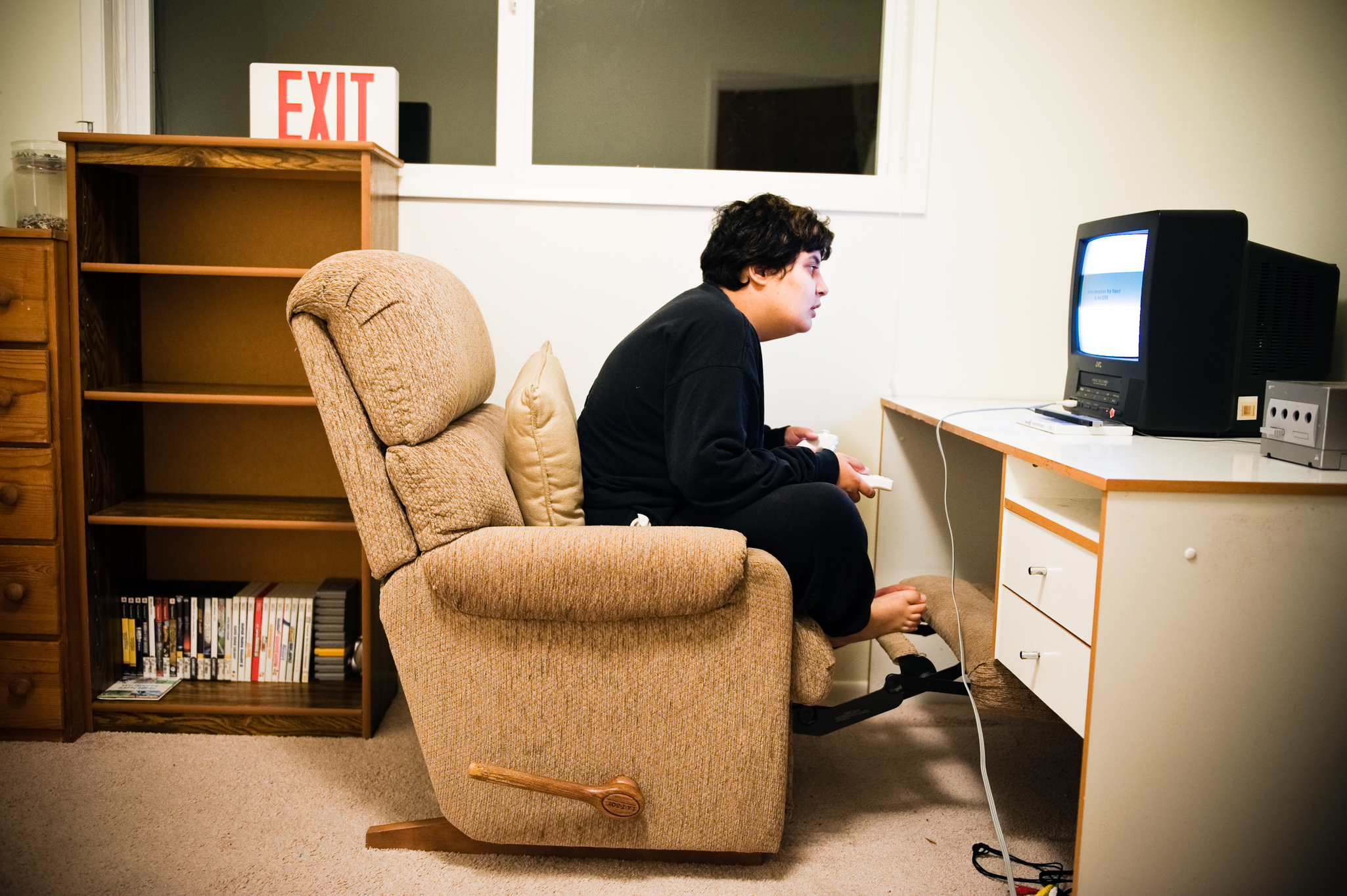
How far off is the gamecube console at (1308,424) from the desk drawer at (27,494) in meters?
2.23

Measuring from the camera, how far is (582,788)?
4.71 feet

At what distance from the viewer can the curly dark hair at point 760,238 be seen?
1.74m

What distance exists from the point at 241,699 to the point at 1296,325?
2240 millimetres

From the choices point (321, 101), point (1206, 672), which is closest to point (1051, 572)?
point (1206, 672)

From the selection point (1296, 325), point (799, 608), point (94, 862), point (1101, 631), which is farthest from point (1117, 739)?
point (94, 862)

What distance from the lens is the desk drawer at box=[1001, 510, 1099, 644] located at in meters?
1.27

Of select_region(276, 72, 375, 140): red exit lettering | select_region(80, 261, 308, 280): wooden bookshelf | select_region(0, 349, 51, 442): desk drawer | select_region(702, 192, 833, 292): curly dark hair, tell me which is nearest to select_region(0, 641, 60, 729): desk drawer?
select_region(0, 349, 51, 442): desk drawer

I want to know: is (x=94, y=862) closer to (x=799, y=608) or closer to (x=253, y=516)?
(x=253, y=516)

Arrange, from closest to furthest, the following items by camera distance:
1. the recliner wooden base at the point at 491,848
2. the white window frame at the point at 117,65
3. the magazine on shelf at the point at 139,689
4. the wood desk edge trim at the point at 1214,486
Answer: the wood desk edge trim at the point at 1214,486, the recliner wooden base at the point at 491,848, the magazine on shelf at the point at 139,689, the white window frame at the point at 117,65

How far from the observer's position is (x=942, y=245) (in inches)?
88.8

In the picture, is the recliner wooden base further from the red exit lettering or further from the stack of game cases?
the red exit lettering

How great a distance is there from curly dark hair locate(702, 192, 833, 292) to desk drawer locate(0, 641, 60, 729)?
61.9 inches

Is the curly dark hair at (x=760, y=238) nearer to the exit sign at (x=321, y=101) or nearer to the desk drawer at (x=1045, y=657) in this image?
the desk drawer at (x=1045, y=657)

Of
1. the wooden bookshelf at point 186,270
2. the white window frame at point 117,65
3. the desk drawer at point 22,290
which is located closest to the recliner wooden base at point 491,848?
the wooden bookshelf at point 186,270
